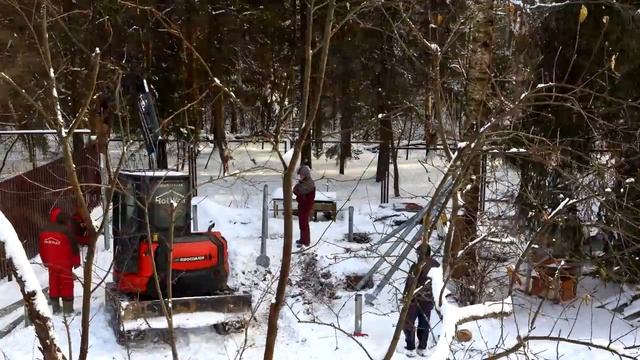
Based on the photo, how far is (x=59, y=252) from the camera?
8.39 metres

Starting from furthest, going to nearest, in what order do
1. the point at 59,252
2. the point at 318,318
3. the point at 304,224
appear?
1. the point at 304,224
2. the point at 318,318
3. the point at 59,252

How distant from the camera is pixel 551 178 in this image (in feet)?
30.3

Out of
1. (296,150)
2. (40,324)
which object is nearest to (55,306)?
(40,324)

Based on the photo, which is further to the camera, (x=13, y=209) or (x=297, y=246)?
(x=297, y=246)

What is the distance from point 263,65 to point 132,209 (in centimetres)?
1160

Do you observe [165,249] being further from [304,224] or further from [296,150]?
[296,150]

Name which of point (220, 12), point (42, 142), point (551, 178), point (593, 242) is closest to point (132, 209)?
point (551, 178)

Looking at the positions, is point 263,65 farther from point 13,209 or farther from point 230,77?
point 13,209

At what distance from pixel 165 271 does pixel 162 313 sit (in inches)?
20.6

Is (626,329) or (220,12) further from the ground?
(220,12)

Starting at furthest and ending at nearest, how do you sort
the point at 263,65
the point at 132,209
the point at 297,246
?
the point at 263,65 → the point at 297,246 → the point at 132,209

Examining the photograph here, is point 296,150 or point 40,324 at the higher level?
point 296,150

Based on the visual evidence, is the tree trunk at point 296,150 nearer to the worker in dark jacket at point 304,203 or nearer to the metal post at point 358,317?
the metal post at point 358,317

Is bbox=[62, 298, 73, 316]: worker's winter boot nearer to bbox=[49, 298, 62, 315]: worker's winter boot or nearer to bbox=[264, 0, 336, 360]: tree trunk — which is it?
bbox=[49, 298, 62, 315]: worker's winter boot
